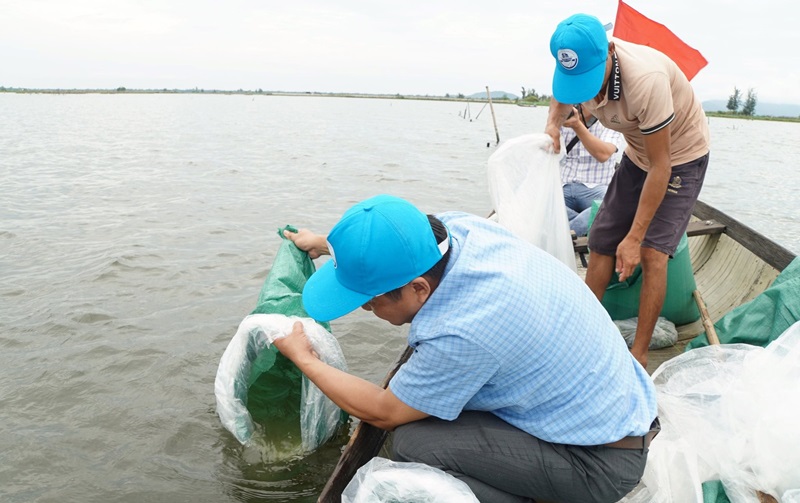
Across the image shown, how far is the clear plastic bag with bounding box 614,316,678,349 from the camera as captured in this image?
3.42 metres

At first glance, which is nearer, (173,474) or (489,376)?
(489,376)

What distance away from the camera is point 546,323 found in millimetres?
1564

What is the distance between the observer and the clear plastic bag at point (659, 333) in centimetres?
342

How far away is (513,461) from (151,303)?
4.24 m

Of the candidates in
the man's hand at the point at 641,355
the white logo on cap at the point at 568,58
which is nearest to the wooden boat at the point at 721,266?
the man's hand at the point at 641,355

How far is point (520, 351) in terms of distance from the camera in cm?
155

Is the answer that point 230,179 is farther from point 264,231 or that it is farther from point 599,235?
point 599,235

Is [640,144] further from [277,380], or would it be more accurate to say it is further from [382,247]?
[277,380]

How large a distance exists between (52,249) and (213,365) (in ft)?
11.5

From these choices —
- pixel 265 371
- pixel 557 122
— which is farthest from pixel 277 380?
pixel 557 122

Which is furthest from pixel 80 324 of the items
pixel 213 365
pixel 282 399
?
pixel 282 399

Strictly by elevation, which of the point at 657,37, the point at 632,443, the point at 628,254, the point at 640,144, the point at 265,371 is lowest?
the point at 265,371

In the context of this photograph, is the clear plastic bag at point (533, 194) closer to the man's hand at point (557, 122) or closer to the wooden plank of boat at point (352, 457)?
the man's hand at point (557, 122)

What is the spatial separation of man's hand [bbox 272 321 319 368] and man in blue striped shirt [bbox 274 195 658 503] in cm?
23
